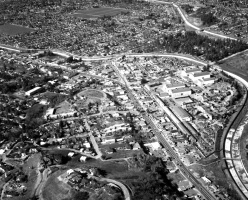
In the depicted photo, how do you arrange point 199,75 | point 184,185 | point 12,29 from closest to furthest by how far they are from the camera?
point 184,185 → point 199,75 → point 12,29

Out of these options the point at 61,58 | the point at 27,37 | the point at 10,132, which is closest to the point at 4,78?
the point at 61,58

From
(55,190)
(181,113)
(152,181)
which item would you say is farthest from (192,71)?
(55,190)

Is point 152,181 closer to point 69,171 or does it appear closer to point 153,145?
point 153,145

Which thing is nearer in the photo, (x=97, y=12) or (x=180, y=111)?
(x=180, y=111)

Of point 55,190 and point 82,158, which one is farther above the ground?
point 82,158

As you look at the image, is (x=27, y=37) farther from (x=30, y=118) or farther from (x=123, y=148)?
(x=123, y=148)

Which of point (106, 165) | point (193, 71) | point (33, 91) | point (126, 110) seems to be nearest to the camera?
point (106, 165)

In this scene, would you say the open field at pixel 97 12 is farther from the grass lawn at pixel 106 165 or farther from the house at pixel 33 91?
the grass lawn at pixel 106 165

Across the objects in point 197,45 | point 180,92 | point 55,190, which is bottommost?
point 55,190
